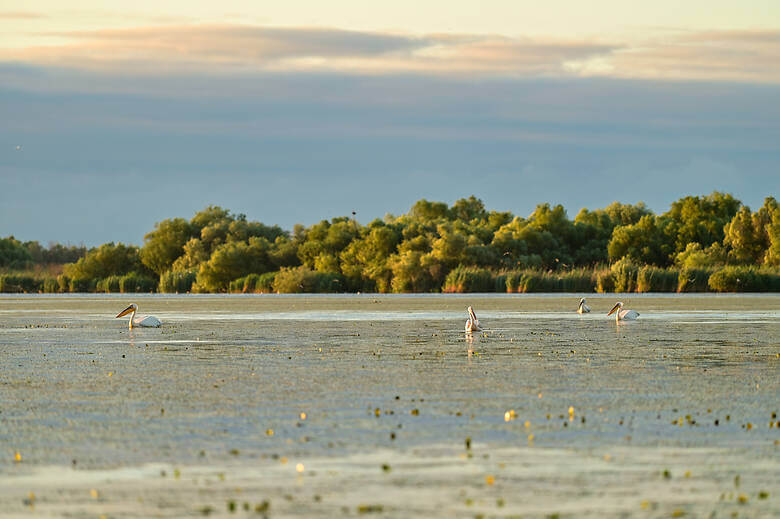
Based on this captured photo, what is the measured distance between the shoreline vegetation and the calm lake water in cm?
6016

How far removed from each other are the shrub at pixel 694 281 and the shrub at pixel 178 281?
155 feet

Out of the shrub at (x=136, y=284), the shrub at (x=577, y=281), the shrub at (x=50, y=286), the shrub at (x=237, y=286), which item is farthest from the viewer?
the shrub at (x=136, y=284)

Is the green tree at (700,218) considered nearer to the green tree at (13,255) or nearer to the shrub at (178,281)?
the shrub at (178,281)

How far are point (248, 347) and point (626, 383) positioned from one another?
11.4 metres

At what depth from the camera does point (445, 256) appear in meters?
98.8

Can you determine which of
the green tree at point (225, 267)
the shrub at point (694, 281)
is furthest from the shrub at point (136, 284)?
the shrub at point (694, 281)

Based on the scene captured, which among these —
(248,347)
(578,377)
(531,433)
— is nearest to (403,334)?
(248,347)

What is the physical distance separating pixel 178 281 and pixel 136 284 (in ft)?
13.8

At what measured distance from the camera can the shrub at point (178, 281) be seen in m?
111

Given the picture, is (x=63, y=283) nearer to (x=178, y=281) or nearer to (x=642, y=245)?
(x=178, y=281)

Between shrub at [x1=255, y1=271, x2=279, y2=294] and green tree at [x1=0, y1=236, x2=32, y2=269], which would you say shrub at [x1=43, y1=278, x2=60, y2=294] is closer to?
shrub at [x1=255, y1=271, x2=279, y2=294]

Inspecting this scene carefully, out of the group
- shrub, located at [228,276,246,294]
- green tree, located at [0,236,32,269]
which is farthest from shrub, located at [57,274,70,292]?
green tree, located at [0,236,32,269]

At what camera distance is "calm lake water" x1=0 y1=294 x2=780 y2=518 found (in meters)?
10.1

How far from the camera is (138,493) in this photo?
10312 mm
